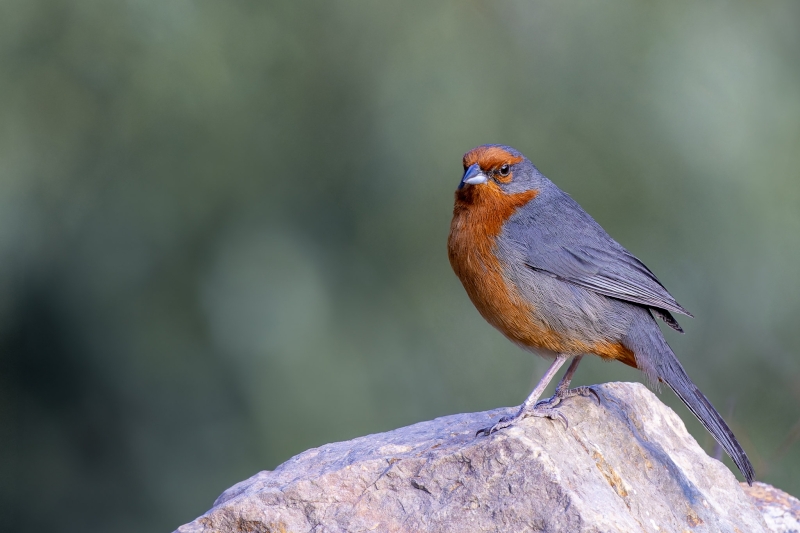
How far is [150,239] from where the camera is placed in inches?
270

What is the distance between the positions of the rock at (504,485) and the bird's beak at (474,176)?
1271 mm


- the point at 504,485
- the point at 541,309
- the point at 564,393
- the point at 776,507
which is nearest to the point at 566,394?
the point at 564,393

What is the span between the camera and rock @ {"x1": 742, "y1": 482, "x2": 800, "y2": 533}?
5.36 metres

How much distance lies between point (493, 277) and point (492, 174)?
2.17ft

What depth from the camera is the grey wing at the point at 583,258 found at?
17.0 feet

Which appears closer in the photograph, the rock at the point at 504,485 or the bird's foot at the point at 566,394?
the rock at the point at 504,485

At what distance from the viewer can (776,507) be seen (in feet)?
18.2

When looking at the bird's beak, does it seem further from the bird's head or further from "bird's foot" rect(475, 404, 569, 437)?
"bird's foot" rect(475, 404, 569, 437)

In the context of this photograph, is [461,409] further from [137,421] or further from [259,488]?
[259,488]

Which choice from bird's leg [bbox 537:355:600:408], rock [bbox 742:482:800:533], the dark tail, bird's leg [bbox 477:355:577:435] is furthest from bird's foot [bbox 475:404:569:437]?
rock [bbox 742:482:800:533]

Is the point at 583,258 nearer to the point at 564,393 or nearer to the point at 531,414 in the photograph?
the point at 564,393

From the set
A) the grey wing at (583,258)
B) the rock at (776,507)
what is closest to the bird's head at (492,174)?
the grey wing at (583,258)

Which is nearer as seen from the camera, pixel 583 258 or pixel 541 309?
pixel 541 309

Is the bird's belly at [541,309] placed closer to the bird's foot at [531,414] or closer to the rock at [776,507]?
the bird's foot at [531,414]
